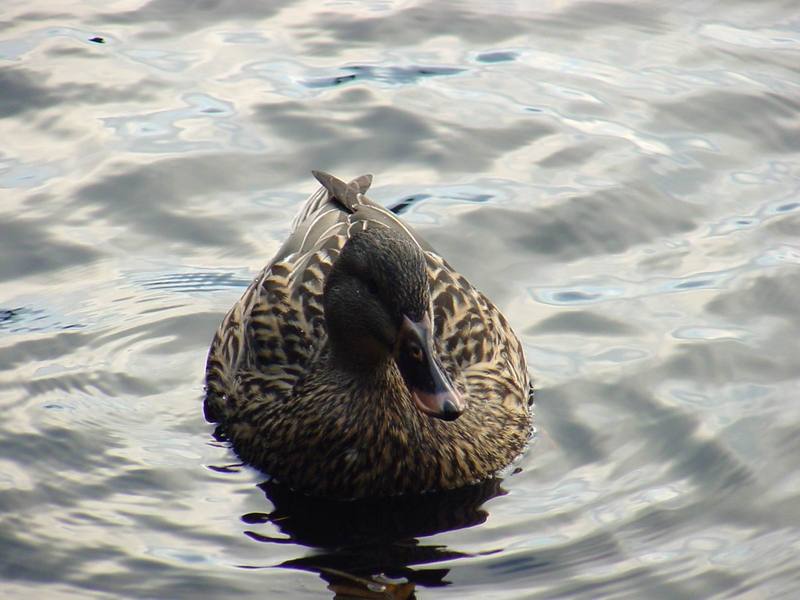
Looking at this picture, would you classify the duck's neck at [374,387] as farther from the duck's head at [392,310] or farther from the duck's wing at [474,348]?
the duck's wing at [474,348]

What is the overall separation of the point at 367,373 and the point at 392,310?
0.63m

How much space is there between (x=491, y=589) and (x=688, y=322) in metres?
2.91

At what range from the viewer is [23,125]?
442 inches

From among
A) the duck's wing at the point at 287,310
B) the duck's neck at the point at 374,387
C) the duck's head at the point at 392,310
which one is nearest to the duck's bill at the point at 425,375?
the duck's head at the point at 392,310

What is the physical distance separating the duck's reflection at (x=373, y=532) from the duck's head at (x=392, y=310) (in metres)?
0.66

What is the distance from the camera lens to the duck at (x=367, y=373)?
23.3 ft

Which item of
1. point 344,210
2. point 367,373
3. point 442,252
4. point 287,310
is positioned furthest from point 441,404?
point 442,252

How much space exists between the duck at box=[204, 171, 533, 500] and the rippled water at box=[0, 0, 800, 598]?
0.16 meters

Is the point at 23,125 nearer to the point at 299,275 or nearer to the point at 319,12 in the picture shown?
the point at 319,12

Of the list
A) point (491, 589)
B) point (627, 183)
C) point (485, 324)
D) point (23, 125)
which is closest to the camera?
point (491, 589)

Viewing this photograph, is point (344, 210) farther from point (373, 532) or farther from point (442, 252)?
point (373, 532)

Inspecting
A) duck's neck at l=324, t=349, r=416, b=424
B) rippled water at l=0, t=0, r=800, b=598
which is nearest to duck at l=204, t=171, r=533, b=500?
duck's neck at l=324, t=349, r=416, b=424

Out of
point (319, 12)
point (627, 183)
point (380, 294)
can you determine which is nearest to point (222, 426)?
point (380, 294)

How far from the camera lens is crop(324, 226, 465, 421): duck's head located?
6914mm
